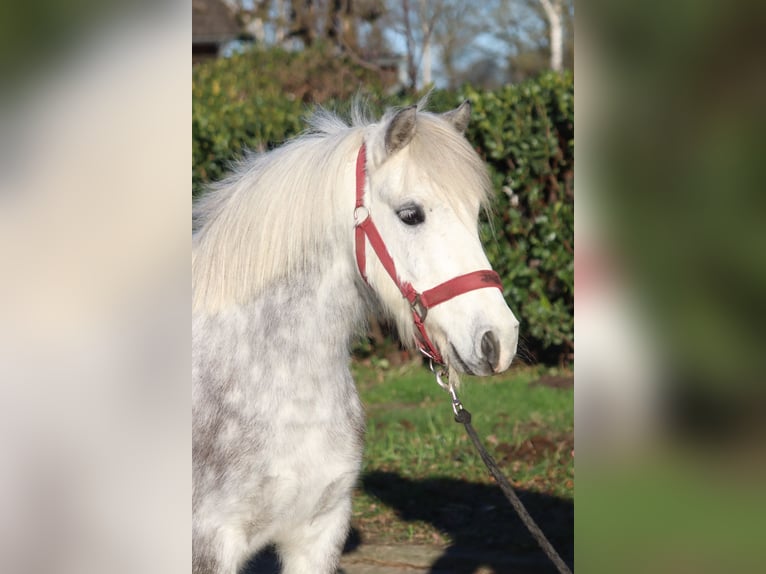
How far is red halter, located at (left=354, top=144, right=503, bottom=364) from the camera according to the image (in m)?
2.43

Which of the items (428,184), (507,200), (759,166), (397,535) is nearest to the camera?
(759,166)

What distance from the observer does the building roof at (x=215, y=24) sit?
79.1ft

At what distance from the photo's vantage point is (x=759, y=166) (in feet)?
2.86

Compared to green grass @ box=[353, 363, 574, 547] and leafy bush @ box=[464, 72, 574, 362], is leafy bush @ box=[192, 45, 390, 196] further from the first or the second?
green grass @ box=[353, 363, 574, 547]

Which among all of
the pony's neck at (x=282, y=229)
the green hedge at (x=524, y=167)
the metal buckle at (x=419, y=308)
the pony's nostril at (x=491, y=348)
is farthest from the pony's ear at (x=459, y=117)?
the green hedge at (x=524, y=167)

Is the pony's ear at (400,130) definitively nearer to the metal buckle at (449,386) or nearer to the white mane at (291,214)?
the white mane at (291,214)

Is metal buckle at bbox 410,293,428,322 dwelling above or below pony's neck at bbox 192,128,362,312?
below

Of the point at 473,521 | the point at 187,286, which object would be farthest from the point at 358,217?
the point at 473,521

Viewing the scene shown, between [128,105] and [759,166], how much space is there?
706mm

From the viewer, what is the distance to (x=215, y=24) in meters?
24.6

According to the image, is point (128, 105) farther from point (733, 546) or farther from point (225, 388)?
point (225, 388)

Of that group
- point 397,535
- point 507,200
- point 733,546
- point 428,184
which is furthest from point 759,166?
point 507,200

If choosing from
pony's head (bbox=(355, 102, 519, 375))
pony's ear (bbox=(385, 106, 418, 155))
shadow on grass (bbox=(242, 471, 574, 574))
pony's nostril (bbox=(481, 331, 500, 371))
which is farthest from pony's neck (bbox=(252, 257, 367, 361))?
shadow on grass (bbox=(242, 471, 574, 574))

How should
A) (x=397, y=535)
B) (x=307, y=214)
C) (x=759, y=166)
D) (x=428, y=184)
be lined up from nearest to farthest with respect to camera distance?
(x=759, y=166) < (x=428, y=184) < (x=307, y=214) < (x=397, y=535)
